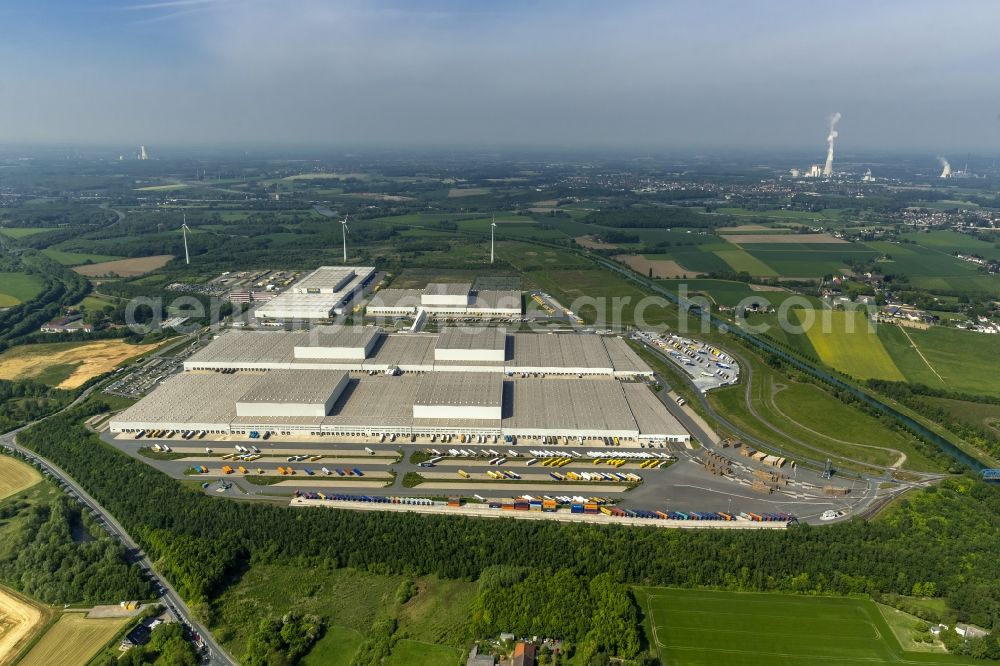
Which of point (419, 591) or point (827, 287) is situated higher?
point (827, 287)

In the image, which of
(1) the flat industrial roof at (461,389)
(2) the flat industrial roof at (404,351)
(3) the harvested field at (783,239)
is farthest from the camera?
(3) the harvested field at (783,239)

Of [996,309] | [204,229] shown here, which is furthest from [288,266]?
[996,309]

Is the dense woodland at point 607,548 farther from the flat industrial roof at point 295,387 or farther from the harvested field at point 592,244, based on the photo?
the harvested field at point 592,244

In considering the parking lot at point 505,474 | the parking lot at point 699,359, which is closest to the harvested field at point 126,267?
the parking lot at point 505,474

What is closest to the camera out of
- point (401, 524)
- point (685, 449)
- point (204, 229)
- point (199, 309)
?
point (401, 524)

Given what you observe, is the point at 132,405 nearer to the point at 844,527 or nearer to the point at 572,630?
the point at 572,630

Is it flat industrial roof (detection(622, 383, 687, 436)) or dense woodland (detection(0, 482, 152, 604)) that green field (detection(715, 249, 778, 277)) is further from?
dense woodland (detection(0, 482, 152, 604))

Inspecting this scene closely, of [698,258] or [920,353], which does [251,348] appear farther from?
[698,258]

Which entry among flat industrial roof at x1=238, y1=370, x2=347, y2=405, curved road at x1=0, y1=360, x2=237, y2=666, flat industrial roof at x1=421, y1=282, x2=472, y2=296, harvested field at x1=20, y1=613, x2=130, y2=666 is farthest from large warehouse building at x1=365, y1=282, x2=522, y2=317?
harvested field at x1=20, y1=613, x2=130, y2=666
